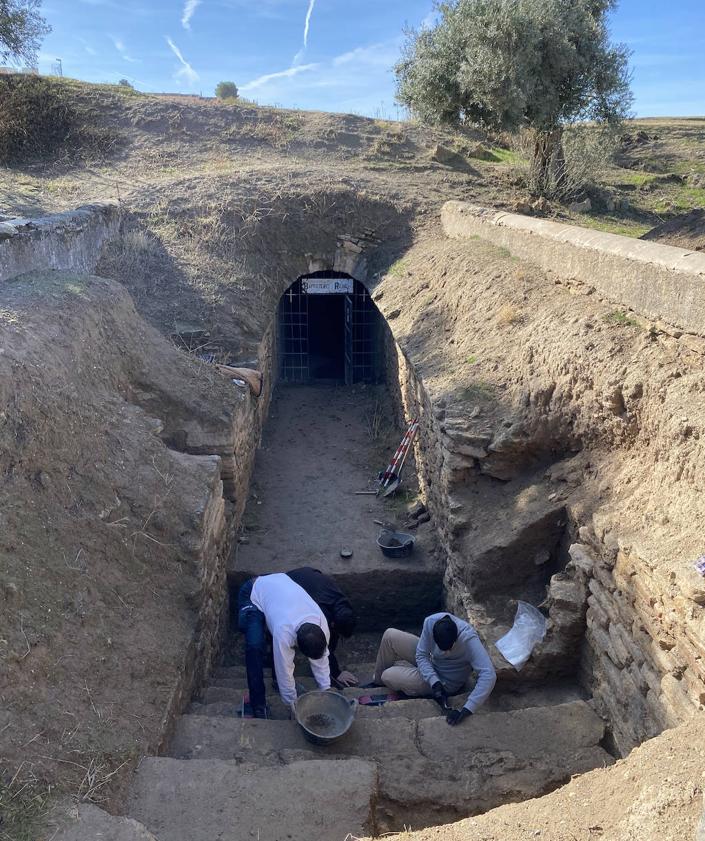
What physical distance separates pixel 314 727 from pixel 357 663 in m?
2.47

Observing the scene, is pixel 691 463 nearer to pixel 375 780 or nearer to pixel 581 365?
pixel 581 365

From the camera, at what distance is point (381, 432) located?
11188mm

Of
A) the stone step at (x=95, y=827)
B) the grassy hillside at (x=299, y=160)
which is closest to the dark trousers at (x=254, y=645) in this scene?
the stone step at (x=95, y=827)

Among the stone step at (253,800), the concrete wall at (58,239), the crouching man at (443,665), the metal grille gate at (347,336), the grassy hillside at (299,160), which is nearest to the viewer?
the stone step at (253,800)

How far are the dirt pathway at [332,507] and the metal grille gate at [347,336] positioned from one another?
49.8 inches

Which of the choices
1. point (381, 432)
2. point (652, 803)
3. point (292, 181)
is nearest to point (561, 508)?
point (652, 803)

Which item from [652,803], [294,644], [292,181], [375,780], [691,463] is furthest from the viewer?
[292,181]

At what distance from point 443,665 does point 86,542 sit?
111 inches

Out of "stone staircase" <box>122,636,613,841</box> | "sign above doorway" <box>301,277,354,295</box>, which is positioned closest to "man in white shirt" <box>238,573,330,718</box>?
"stone staircase" <box>122,636,613,841</box>

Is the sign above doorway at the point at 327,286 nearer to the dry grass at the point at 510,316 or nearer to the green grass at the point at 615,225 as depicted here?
the green grass at the point at 615,225

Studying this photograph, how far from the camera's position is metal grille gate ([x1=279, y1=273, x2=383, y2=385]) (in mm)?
14031

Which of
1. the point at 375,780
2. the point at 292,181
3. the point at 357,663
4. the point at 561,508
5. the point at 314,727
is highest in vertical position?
the point at 292,181

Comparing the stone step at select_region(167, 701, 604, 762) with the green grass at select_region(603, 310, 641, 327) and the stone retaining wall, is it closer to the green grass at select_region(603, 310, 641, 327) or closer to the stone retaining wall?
the stone retaining wall

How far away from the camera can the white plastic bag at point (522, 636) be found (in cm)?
493
